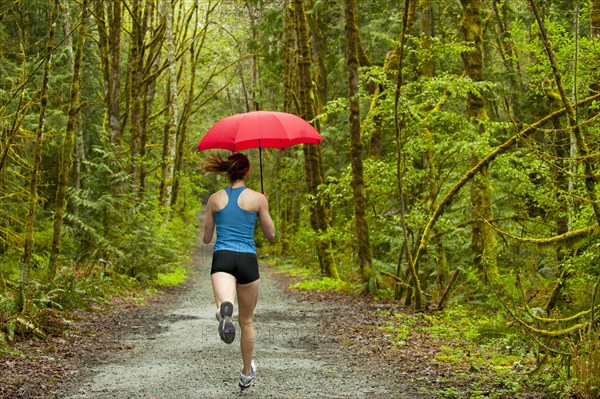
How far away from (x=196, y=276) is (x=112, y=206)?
8080mm

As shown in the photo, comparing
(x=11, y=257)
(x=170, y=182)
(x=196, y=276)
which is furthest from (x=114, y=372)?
(x=170, y=182)

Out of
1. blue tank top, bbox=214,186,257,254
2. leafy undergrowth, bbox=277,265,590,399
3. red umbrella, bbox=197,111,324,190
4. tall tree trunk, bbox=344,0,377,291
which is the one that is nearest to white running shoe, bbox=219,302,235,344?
blue tank top, bbox=214,186,257,254

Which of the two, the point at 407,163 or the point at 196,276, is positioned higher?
the point at 407,163

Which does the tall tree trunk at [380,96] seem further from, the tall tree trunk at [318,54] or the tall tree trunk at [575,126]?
the tall tree trunk at [575,126]

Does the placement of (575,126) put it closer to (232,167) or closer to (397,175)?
(232,167)

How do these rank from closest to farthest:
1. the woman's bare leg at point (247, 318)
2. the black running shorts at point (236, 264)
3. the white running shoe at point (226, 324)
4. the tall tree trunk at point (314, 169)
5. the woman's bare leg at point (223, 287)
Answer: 1. the white running shoe at point (226, 324)
2. the woman's bare leg at point (223, 287)
3. the black running shorts at point (236, 264)
4. the woman's bare leg at point (247, 318)
5. the tall tree trunk at point (314, 169)

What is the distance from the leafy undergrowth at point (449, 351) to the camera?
627 centimetres

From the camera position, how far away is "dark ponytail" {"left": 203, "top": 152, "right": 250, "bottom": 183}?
6133mm

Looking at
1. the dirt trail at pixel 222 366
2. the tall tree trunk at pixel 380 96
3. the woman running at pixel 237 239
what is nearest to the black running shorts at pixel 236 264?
the woman running at pixel 237 239

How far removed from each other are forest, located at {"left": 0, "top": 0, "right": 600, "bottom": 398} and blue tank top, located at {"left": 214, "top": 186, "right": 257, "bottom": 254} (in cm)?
194

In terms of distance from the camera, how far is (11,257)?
15.2 m

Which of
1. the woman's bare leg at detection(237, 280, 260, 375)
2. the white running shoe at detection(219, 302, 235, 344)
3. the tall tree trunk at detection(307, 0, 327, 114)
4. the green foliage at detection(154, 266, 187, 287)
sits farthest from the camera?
the tall tree trunk at detection(307, 0, 327, 114)

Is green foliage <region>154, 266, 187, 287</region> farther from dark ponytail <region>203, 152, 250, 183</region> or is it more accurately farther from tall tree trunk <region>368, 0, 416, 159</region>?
dark ponytail <region>203, 152, 250, 183</region>

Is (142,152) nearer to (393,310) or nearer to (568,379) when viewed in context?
(393,310)
